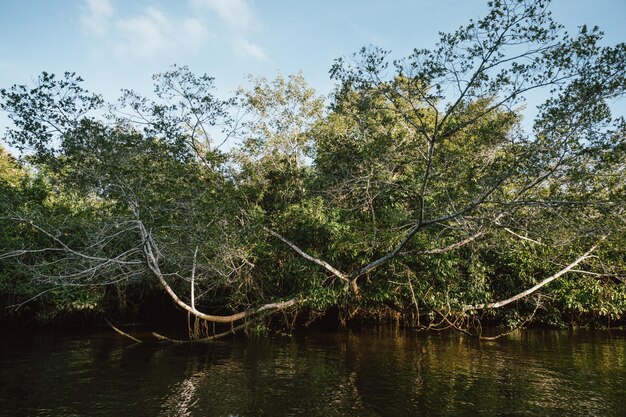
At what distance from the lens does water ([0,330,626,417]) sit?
8.16 meters

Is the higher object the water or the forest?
the forest

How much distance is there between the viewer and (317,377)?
10.4 m

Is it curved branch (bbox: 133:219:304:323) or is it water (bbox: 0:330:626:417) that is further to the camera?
curved branch (bbox: 133:219:304:323)

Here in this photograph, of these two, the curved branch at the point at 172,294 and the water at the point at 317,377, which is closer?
the water at the point at 317,377

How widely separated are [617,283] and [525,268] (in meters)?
3.84

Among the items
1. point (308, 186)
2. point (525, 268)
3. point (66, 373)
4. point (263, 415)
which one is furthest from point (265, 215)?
point (525, 268)

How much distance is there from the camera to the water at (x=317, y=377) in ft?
26.8

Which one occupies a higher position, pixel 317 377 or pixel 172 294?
pixel 172 294

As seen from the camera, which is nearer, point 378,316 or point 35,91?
point 35,91

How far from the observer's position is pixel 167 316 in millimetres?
22438

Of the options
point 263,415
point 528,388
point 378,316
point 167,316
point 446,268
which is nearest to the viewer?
point 263,415

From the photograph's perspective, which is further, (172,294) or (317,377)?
(172,294)

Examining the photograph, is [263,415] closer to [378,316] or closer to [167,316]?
[378,316]

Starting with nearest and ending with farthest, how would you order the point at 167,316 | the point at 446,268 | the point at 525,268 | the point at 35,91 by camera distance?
the point at 35,91, the point at 446,268, the point at 525,268, the point at 167,316
